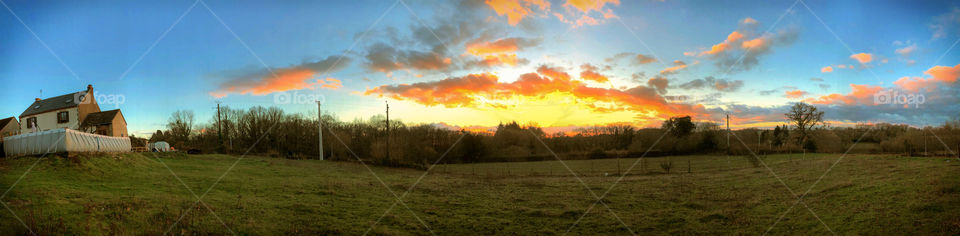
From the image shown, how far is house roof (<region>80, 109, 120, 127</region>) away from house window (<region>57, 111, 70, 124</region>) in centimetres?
120

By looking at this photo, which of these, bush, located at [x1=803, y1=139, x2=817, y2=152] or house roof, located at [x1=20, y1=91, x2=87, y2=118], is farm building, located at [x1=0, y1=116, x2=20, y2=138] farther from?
bush, located at [x1=803, y1=139, x2=817, y2=152]

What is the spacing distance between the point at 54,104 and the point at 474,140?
2022 inches

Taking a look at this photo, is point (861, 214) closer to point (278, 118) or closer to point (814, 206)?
point (814, 206)

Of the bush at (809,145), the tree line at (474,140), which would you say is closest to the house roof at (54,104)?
the tree line at (474,140)

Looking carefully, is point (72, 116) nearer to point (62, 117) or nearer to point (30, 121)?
point (62, 117)

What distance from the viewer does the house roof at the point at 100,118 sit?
38.2 meters

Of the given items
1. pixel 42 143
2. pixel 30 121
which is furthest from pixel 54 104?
pixel 42 143

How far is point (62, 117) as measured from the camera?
37.5 m

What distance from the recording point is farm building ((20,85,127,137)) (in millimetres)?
37438

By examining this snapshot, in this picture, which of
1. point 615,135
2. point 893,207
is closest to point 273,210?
point 893,207

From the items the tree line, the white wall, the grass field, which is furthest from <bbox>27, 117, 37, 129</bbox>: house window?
the grass field

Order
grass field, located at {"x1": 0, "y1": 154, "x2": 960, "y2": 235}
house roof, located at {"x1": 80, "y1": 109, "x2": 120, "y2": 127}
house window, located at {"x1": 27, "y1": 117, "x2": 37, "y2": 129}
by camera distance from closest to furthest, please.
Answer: grass field, located at {"x1": 0, "y1": 154, "x2": 960, "y2": 235} → house window, located at {"x1": 27, "y1": 117, "x2": 37, "y2": 129} → house roof, located at {"x1": 80, "y1": 109, "x2": 120, "y2": 127}

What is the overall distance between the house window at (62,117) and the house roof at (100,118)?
1.20 meters

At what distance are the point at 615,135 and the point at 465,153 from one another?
33.7 metres
